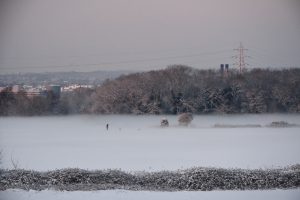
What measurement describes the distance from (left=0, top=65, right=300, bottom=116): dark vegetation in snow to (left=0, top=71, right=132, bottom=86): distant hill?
0.67 meters

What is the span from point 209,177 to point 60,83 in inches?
797

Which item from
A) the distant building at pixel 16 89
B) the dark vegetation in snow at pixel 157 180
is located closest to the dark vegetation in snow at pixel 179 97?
the distant building at pixel 16 89

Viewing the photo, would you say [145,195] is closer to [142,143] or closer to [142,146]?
[142,146]

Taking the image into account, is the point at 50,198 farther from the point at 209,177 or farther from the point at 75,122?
the point at 75,122

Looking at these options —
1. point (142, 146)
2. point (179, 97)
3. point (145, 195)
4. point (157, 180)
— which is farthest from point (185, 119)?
point (145, 195)

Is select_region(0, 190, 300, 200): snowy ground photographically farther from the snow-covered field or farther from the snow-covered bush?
the snow-covered bush

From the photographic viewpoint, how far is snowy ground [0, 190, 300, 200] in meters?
11.0

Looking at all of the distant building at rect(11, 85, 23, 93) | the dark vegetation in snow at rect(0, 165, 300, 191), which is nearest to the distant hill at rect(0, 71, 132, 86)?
the distant building at rect(11, 85, 23, 93)

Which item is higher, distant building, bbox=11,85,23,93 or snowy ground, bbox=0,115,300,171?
distant building, bbox=11,85,23,93

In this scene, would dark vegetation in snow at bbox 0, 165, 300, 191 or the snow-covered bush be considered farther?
the snow-covered bush

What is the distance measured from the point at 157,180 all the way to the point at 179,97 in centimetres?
1958

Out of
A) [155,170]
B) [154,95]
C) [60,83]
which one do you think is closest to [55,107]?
[60,83]

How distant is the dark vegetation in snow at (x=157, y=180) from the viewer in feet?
40.0

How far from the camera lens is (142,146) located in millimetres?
20422
